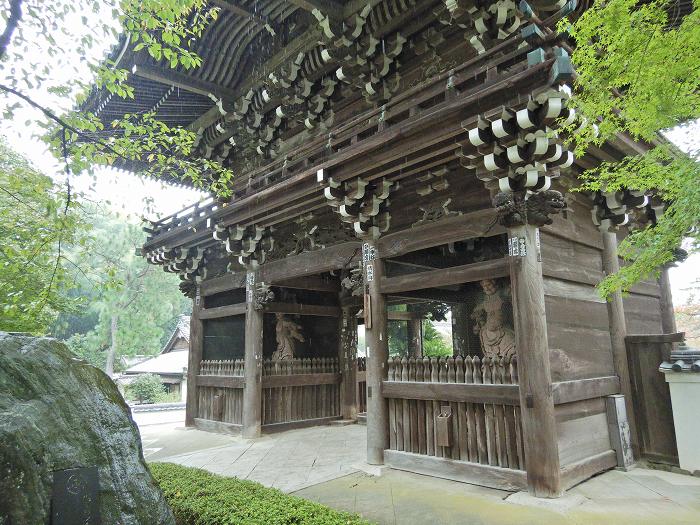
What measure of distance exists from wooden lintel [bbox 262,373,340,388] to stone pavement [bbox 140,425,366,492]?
1.03m

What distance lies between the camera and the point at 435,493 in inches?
211

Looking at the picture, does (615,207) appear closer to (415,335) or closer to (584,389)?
(584,389)

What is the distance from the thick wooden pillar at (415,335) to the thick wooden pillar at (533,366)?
6972mm

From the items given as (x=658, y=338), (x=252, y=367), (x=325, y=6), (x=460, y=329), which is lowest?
(x=252, y=367)

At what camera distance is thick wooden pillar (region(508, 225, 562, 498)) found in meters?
5.01

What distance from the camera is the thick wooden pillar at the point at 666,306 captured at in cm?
867

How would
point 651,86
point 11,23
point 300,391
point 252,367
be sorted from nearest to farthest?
point 651,86
point 11,23
point 252,367
point 300,391

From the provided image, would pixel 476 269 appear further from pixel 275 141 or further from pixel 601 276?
pixel 275 141

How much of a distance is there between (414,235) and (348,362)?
18.0 ft

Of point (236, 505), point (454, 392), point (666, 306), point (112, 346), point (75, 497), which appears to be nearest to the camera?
point (75, 497)

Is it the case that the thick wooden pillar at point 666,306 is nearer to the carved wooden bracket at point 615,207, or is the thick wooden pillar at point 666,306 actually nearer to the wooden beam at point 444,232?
the carved wooden bracket at point 615,207

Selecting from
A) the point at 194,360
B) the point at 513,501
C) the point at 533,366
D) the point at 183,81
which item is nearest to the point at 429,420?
the point at 513,501

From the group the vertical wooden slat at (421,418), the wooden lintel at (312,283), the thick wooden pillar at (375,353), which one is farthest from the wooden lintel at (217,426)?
the vertical wooden slat at (421,418)

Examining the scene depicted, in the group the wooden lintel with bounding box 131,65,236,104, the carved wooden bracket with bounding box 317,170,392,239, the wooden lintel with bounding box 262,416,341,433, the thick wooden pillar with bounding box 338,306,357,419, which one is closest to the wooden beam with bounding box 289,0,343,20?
the carved wooden bracket with bounding box 317,170,392,239
